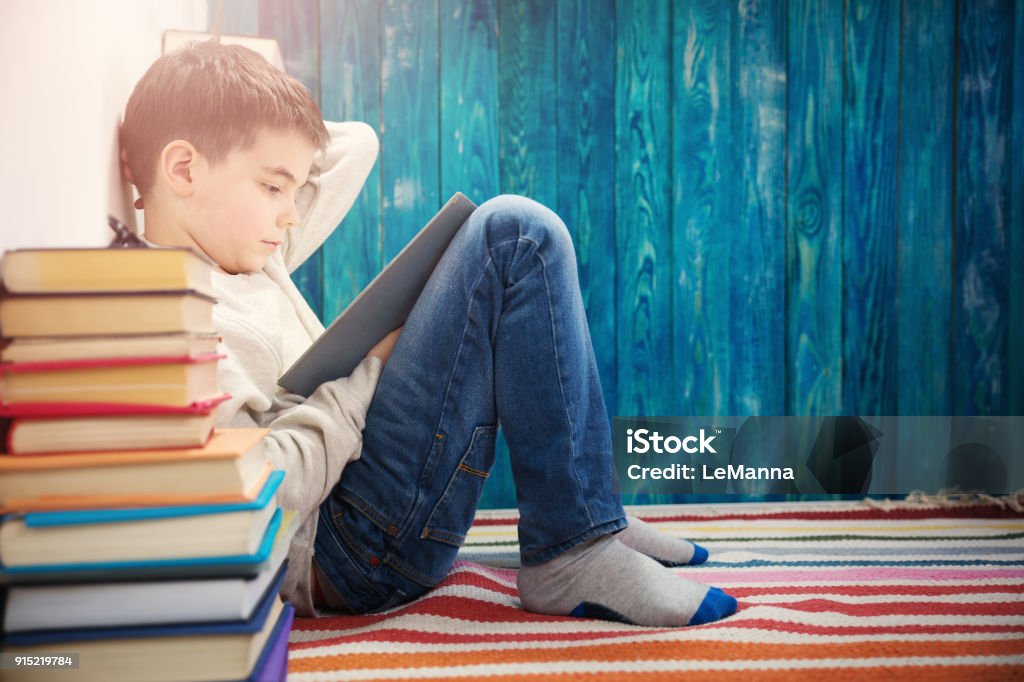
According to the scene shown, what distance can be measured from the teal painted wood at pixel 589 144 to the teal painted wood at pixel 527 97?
0.02 metres

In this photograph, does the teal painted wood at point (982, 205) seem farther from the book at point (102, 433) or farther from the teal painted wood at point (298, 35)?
the book at point (102, 433)

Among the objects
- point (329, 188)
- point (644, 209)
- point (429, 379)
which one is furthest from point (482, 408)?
point (644, 209)

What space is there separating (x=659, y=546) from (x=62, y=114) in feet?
3.27

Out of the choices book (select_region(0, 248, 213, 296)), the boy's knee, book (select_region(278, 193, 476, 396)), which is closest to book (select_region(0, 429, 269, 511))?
book (select_region(0, 248, 213, 296))

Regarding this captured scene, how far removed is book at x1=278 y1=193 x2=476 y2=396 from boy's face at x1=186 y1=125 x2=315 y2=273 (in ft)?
0.48

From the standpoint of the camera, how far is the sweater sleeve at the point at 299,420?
78 centimetres

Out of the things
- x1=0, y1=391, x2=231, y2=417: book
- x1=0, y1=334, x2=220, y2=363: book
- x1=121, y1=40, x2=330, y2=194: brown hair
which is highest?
x1=121, y1=40, x2=330, y2=194: brown hair

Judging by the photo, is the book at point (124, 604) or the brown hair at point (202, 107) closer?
the book at point (124, 604)

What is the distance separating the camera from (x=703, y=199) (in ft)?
5.67

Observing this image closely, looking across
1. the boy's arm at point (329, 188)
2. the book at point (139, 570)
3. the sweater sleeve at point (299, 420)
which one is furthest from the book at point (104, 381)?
the boy's arm at point (329, 188)

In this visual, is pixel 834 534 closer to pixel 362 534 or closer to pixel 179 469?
pixel 362 534

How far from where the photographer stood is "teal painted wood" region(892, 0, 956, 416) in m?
1.76

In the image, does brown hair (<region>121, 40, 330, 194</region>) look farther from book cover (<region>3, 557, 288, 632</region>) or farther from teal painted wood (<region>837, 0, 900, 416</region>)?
teal painted wood (<region>837, 0, 900, 416</region>)

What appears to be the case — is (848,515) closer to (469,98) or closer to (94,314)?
(469,98)
